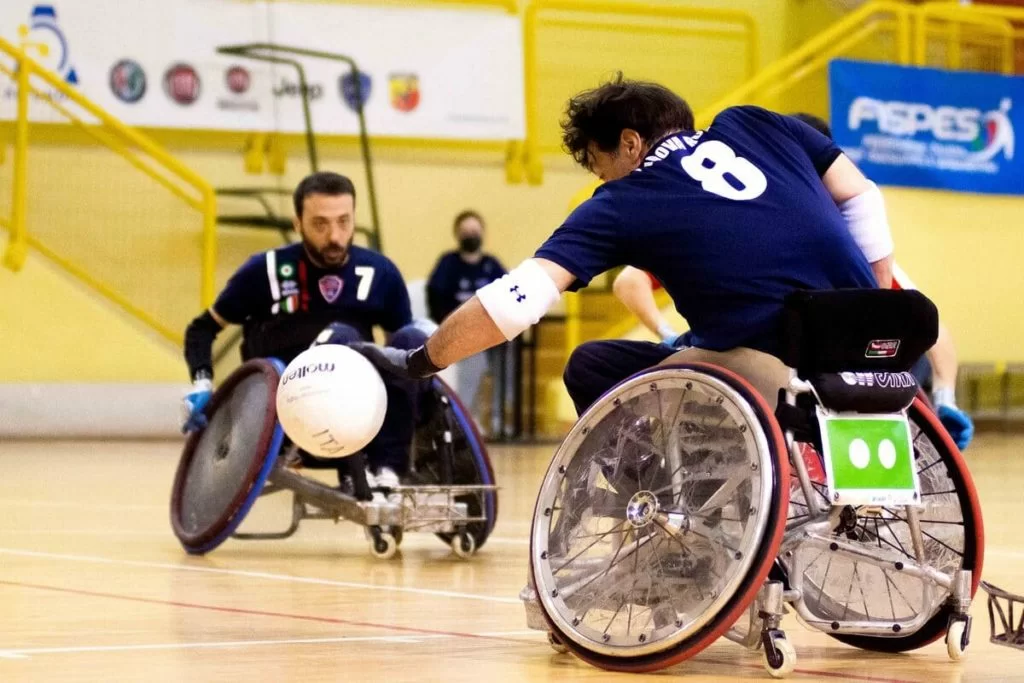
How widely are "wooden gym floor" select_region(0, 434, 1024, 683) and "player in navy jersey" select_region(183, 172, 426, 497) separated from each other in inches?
32.3

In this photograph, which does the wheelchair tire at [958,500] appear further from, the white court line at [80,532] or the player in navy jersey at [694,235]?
the white court line at [80,532]

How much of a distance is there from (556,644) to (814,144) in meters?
1.36

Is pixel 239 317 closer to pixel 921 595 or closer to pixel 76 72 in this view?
pixel 921 595

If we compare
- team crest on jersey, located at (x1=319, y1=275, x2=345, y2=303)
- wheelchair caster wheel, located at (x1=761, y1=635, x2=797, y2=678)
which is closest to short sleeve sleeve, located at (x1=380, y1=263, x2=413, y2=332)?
team crest on jersey, located at (x1=319, y1=275, x2=345, y2=303)

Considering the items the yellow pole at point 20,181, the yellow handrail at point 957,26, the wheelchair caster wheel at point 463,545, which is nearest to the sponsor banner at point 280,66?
the yellow pole at point 20,181

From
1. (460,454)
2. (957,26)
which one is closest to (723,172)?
(460,454)

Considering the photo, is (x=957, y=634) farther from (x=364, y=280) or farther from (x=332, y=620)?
(x=364, y=280)

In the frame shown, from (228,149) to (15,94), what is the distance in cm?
235

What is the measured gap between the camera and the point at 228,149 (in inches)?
638

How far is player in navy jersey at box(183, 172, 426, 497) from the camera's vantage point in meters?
6.93

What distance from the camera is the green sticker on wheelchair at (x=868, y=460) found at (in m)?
3.82

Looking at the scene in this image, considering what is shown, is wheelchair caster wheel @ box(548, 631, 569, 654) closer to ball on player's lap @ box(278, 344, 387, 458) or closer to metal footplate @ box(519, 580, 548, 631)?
metal footplate @ box(519, 580, 548, 631)

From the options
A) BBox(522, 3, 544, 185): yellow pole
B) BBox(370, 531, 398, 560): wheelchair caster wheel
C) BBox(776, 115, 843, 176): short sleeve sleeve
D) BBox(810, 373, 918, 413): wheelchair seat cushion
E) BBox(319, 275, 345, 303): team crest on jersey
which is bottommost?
BBox(370, 531, 398, 560): wheelchair caster wheel

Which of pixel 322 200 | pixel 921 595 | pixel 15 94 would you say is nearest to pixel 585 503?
pixel 921 595
